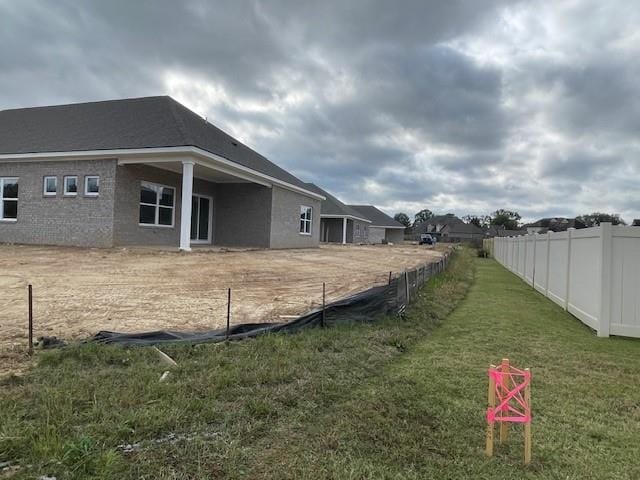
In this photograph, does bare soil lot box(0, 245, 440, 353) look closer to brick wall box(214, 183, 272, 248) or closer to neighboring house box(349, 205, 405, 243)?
brick wall box(214, 183, 272, 248)

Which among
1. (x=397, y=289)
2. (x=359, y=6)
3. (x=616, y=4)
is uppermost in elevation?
(x=359, y=6)

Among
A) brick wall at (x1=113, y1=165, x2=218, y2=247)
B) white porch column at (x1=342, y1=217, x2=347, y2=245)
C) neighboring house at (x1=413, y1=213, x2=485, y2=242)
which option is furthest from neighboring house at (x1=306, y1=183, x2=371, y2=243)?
neighboring house at (x1=413, y1=213, x2=485, y2=242)

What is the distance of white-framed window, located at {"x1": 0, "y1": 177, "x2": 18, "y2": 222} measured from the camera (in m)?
17.2

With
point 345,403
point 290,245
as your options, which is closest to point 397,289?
point 345,403

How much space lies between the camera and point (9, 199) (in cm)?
1727

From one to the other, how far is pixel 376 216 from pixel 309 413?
55553mm

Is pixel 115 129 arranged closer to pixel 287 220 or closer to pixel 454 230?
pixel 287 220

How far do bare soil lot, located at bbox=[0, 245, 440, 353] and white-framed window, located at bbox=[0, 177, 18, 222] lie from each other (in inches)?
132

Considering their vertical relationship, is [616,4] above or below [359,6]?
below

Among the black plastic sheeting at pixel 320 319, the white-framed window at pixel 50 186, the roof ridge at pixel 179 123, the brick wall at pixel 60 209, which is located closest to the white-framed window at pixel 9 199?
the brick wall at pixel 60 209

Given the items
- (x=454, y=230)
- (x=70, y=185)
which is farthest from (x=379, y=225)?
(x=454, y=230)

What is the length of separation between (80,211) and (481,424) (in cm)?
1625

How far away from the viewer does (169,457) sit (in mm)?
2643

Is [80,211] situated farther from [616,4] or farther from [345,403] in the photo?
[616,4]
